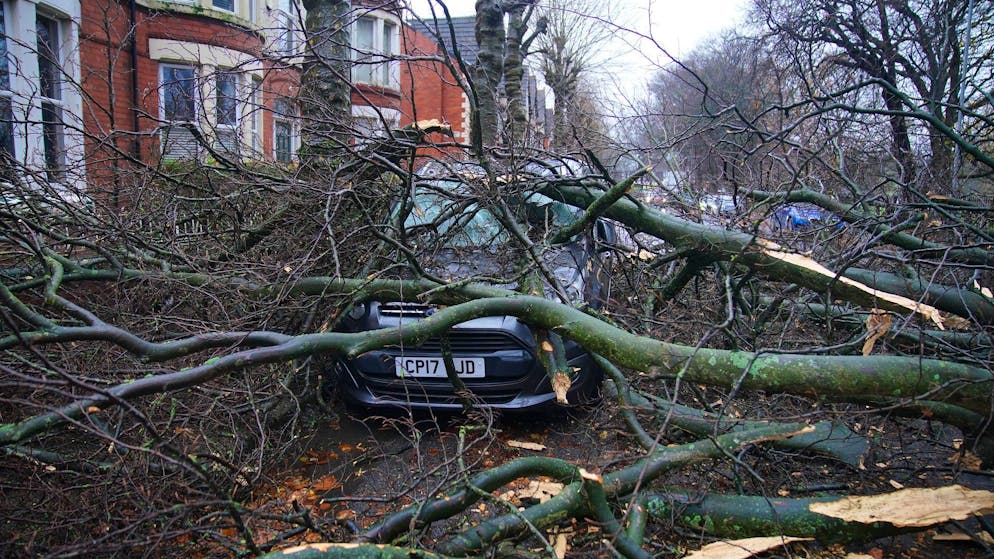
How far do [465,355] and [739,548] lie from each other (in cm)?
205

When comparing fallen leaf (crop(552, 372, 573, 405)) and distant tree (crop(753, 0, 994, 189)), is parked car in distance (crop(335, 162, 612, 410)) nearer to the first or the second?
fallen leaf (crop(552, 372, 573, 405))

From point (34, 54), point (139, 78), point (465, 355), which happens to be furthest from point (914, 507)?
point (139, 78)

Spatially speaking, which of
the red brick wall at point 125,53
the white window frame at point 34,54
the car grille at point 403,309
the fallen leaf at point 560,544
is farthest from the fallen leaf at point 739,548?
the white window frame at point 34,54

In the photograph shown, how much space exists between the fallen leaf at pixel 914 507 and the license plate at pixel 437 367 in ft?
6.80

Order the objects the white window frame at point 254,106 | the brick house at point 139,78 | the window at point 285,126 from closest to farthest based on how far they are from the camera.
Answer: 1. the white window frame at point 254,106
2. the window at point 285,126
3. the brick house at point 139,78

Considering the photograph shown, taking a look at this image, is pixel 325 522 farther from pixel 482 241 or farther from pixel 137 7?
pixel 137 7

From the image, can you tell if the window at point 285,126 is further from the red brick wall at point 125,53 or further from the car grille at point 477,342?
the car grille at point 477,342

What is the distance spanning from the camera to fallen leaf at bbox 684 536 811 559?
2.41m

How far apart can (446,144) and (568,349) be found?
161 cm

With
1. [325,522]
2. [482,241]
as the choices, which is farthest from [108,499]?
[482,241]

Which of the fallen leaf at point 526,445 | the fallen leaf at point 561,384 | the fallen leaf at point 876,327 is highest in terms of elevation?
the fallen leaf at point 876,327

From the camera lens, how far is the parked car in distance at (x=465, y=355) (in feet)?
13.1

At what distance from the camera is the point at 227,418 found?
343 cm

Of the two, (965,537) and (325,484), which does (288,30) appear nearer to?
(325,484)
